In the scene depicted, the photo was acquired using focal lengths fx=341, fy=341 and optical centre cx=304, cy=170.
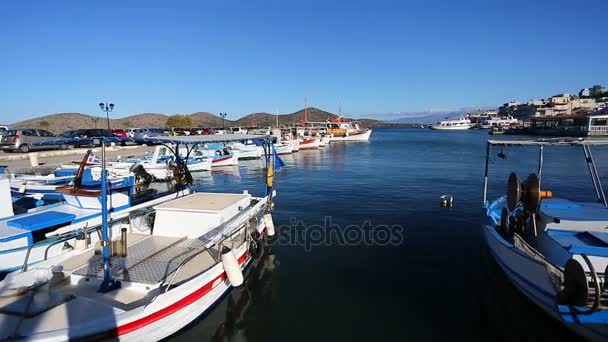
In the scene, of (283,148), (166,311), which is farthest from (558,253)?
(283,148)

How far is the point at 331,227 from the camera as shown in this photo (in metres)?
15.1

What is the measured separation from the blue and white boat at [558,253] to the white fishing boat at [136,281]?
6.98m

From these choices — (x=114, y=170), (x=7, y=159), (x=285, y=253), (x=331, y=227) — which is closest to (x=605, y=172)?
(x=331, y=227)

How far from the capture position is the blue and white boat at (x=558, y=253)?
21.5ft

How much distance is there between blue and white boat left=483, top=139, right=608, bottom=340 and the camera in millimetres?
6566

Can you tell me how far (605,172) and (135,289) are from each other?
39.2m

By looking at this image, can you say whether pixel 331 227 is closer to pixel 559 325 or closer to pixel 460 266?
pixel 460 266

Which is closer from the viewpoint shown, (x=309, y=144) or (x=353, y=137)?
(x=309, y=144)

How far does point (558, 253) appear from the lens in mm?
8227

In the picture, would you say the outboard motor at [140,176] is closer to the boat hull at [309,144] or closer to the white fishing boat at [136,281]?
the white fishing boat at [136,281]

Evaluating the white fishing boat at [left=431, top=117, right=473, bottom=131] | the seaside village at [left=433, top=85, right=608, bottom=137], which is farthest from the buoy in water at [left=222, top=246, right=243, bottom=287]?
the white fishing boat at [left=431, top=117, right=473, bottom=131]

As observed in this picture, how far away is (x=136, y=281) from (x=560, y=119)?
126777mm

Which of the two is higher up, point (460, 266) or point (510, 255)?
point (510, 255)

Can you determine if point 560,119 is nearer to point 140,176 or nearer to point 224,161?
point 224,161
